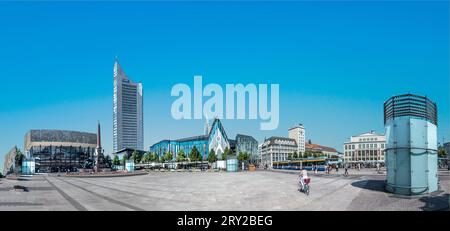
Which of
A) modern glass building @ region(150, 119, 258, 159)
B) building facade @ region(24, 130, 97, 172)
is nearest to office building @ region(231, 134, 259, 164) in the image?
modern glass building @ region(150, 119, 258, 159)

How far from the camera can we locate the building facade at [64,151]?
2018 inches

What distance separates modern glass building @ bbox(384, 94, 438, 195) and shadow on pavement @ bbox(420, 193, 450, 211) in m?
0.94

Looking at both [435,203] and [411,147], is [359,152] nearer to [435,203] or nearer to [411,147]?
[411,147]

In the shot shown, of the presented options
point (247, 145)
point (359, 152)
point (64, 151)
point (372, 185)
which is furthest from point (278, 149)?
point (372, 185)

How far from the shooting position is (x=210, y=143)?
153500mm

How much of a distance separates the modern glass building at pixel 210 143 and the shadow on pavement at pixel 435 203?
13674cm

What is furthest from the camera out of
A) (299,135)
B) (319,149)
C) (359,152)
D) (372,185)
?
(319,149)

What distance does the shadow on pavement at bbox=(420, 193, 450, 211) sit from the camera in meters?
9.23

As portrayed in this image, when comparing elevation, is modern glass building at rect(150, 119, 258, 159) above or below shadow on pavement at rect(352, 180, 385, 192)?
below

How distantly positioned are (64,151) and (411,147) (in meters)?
66.8

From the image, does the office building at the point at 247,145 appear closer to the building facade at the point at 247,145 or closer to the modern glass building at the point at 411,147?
the building facade at the point at 247,145

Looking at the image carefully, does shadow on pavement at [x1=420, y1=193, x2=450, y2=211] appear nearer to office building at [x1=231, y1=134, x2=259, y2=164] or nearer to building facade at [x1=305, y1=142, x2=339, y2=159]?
office building at [x1=231, y1=134, x2=259, y2=164]

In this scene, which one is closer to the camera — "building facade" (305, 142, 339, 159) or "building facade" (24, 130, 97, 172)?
"building facade" (24, 130, 97, 172)
